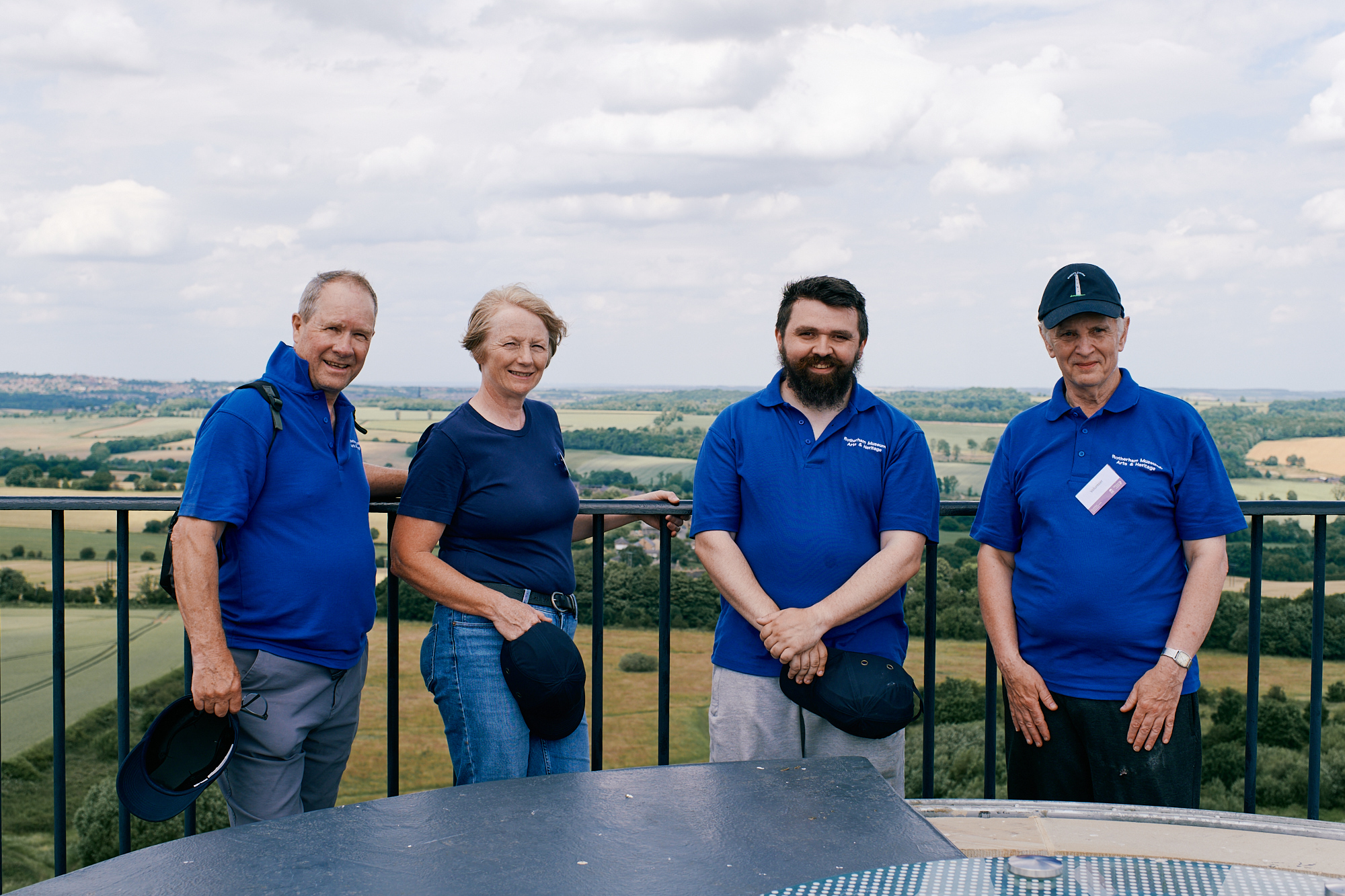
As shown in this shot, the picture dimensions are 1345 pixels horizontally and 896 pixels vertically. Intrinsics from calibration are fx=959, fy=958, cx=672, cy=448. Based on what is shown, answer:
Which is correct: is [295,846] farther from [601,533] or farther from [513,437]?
[601,533]

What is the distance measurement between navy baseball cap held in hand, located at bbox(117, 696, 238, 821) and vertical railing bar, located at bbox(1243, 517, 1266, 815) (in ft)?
9.16

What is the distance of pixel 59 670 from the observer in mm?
2672

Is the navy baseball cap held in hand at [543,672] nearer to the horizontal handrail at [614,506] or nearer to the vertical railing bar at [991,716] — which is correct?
the horizontal handrail at [614,506]

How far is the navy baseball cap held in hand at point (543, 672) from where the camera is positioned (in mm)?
2396

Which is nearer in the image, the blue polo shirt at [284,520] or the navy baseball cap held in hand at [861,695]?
the blue polo shirt at [284,520]

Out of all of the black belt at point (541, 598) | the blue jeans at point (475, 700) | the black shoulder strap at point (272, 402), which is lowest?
the blue jeans at point (475, 700)

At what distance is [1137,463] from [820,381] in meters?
0.84

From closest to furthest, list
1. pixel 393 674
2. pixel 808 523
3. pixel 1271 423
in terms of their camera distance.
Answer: pixel 808 523 → pixel 393 674 → pixel 1271 423

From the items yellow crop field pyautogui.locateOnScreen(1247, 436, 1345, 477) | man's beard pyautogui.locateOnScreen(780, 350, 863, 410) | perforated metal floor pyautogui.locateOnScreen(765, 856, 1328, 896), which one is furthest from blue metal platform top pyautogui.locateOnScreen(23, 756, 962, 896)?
yellow crop field pyautogui.locateOnScreen(1247, 436, 1345, 477)

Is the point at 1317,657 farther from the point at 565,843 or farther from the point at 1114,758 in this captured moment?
the point at 565,843

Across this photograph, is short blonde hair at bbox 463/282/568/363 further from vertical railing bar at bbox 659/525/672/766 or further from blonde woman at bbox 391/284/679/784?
vertical railing bar at bbox 659/525/672/766

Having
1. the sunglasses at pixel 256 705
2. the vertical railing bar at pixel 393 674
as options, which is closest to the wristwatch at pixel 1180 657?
the vertical railing bar at pixel 393 674

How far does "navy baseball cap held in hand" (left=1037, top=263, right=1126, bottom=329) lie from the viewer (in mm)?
2531

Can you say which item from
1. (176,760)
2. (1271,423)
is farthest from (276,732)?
(1271,423)
